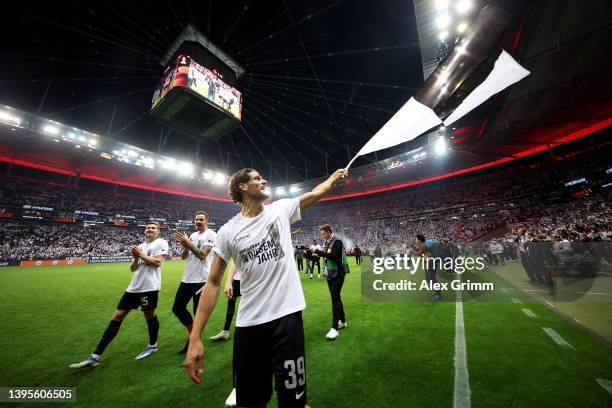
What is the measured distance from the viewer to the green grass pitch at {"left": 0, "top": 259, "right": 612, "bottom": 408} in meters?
2.88

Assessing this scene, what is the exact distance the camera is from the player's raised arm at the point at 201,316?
1653mm

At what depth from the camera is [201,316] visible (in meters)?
1.89

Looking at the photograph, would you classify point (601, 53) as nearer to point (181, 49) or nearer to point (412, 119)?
point (412, 119)

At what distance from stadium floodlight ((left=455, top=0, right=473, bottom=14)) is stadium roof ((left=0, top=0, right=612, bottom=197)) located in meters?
1.06

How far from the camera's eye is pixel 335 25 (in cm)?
1158

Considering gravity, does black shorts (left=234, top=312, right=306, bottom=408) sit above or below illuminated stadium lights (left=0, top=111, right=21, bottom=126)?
below

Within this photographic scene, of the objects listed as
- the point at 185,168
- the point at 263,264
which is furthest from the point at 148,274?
the point at 185,168

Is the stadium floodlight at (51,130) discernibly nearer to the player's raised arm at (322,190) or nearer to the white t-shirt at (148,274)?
the white t-shirt at (148,274)

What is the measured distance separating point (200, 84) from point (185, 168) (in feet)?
81.8

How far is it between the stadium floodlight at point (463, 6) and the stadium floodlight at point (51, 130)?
112 feet

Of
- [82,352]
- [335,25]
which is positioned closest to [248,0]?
[335,25]

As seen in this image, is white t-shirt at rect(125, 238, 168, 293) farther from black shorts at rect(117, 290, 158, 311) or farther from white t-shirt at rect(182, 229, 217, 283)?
white t-shirt at rect(182, 229, 217, 283)

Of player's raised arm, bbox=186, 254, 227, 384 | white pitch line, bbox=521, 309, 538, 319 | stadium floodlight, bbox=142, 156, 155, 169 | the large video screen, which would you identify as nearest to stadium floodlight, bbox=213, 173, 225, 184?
stadium floodlight, bbox=142, 156, 155, 169

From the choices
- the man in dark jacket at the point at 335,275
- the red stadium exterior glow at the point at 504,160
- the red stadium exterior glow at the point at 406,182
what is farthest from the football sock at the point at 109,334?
the red stadium exterior glow at the point at 504,160
